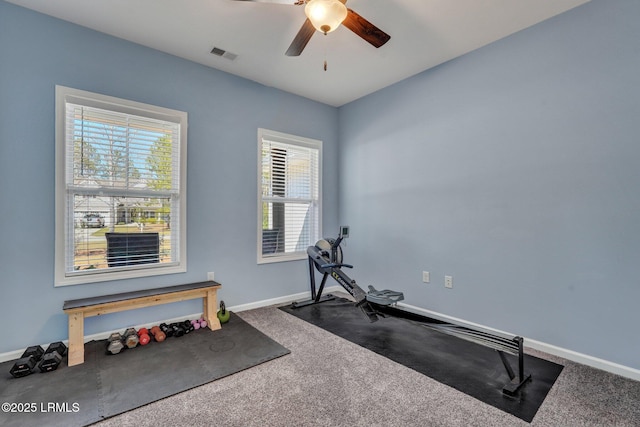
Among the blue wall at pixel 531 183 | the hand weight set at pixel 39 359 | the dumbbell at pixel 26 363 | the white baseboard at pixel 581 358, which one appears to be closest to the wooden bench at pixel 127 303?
the hand weight set at pixel 39 359

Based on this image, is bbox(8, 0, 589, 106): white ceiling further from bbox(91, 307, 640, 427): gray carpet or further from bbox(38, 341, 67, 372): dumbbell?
bbox(91, 307, 640, 427): gray carpet

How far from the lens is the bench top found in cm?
252

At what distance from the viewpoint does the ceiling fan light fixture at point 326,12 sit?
5.82 ft

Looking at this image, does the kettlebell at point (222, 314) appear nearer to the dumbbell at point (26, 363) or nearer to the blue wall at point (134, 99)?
the blue wall at point (134, 99)

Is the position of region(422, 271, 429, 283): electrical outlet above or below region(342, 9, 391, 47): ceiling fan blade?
below

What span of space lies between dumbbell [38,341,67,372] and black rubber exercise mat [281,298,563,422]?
2.21 m

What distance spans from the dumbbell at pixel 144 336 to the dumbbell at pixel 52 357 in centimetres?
55

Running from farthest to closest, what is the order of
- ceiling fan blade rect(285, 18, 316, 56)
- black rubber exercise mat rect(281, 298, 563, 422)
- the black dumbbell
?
the black dumbbell, ceiling fan blade rect(285, 18, 316, 56), black rubber exercise mat rect(281, 298, 563, 422)

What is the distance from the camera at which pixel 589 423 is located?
1.75 meters

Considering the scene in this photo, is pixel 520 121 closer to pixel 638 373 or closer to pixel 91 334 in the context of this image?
pixel 638 373

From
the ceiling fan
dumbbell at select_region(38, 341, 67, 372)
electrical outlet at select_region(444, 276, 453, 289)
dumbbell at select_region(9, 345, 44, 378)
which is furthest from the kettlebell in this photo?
the ceiling fan

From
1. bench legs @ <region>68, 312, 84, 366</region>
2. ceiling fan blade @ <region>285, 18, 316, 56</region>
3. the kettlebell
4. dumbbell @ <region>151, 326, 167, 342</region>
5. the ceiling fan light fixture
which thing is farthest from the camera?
the kettlebell

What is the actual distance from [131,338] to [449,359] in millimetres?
2827

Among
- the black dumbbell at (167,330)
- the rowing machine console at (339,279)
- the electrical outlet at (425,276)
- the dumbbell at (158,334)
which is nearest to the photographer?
the dumbbell at (158,334)
